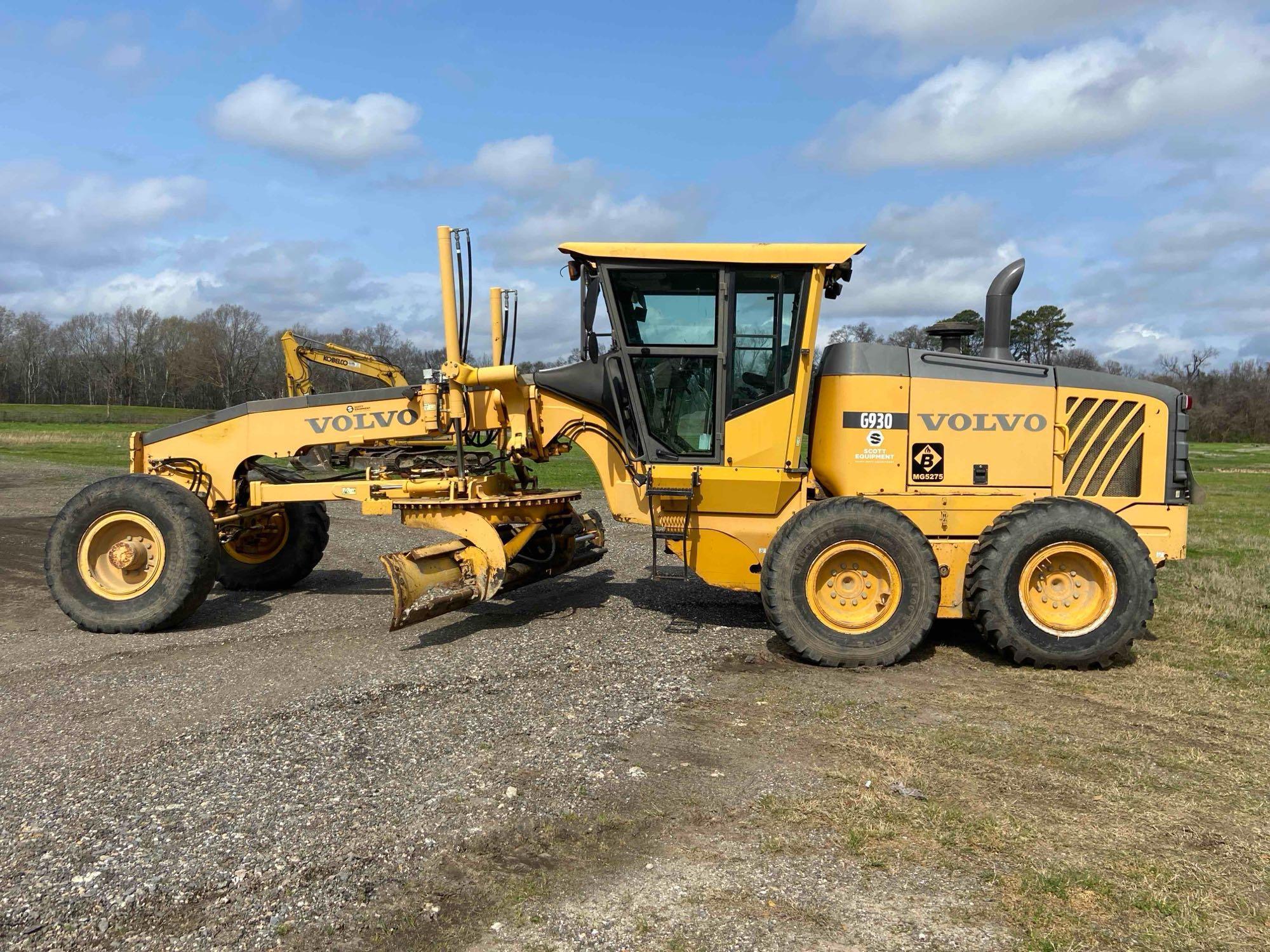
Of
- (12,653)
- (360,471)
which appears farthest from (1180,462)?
(12,653)

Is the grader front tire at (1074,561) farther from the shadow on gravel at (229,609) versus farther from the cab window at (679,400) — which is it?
the shadow on gravel at (229,609)

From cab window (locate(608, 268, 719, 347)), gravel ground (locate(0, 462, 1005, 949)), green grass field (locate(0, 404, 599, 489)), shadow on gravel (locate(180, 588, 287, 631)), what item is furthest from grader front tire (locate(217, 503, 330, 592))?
cab window (locate(608, 268, 719, 347))

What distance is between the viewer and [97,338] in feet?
291

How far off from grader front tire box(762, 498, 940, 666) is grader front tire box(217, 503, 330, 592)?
531 centimetres

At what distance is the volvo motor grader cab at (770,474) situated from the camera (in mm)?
6520

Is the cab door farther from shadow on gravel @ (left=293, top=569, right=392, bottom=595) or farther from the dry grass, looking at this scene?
shadow on gravel @ (left=293, top=569, right=392, bottom=595)

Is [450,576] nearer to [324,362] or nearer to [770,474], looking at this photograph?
[770,474]

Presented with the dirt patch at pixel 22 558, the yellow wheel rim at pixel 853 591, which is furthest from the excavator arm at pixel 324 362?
the yellow wheel rim at pixel 853 591

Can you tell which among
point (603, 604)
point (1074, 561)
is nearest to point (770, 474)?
point (1074, 561)

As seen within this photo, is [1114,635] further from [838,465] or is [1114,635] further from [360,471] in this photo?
[360,471]

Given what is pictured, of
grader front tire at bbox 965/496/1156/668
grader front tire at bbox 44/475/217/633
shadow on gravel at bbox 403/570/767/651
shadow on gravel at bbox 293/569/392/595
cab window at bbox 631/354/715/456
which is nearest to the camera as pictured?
grader front tire at bbox 965/496/1156/668

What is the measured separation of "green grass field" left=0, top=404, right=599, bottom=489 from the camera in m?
27.1

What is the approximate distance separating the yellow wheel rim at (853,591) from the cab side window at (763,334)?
4.59ft

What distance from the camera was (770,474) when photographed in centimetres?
709
